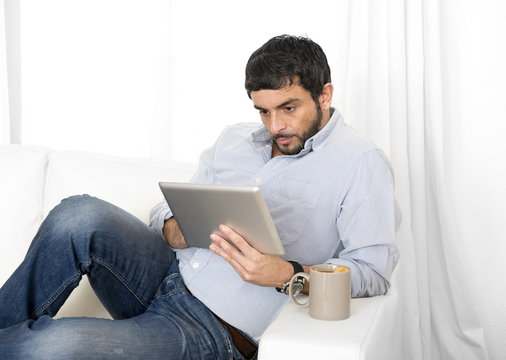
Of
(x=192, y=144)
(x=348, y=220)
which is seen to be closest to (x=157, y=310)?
(x=348, y=220)

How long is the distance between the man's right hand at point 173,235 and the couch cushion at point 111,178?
0.16 metres

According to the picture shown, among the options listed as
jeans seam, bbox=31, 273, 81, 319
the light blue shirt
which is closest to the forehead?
the light blue shirt

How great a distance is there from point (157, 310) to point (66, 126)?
1.38 meters

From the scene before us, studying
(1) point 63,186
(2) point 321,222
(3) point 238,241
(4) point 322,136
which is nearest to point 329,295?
(3) point 238,241

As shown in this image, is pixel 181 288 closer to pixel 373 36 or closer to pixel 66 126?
pixel 373 36

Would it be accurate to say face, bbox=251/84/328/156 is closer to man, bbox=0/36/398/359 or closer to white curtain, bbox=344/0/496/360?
man, bbox=0/36/398/359

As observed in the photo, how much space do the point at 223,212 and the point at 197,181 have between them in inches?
22.5

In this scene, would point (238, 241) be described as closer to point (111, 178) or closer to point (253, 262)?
point (253, 262)

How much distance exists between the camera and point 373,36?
2.02 meters

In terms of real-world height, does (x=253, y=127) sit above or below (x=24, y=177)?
Answer: above

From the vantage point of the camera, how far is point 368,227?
4.56 ft

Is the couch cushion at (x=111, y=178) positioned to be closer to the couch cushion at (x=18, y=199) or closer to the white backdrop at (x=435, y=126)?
the couch cushion at (x=18, y=199)

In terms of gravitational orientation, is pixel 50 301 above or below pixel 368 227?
below

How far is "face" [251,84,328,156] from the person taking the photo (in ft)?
5.18
